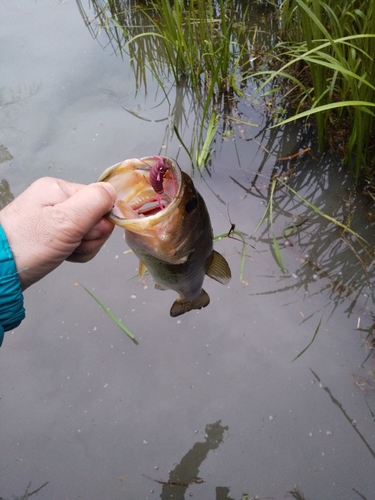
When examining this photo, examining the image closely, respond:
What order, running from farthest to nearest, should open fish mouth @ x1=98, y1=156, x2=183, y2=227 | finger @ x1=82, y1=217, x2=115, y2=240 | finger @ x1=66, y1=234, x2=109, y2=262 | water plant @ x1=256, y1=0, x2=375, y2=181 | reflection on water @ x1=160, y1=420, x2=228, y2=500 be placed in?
1. water plant @ x1=256, y1=0, x2=375, y2=181
2. reflection on water @ x1=160, y1=420, x2=228, y2=500
3. finger @ x1=66, y1=234, x2=109, y2=262
4. finger @ x1=82, y1=217, x2=115, y2=240
5. open fish mouth @ x1=98, y1=156, x2=183, y2=227

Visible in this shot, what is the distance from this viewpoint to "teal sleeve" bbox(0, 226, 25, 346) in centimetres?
161

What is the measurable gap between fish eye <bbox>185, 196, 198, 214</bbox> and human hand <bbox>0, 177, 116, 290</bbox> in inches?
11.3

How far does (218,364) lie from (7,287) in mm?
1344

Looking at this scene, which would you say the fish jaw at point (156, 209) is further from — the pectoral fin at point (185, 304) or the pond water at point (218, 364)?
the pond water at point (218, 364)

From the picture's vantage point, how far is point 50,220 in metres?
1.60

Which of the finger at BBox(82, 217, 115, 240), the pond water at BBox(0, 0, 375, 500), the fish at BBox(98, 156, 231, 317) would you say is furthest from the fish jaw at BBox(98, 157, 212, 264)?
the pond water at BBox(0, 0, 375, 500)

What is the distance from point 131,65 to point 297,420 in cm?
383

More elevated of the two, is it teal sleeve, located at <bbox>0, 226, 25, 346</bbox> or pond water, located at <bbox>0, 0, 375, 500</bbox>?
teal sleeve, located at <bbox>0, 226, 25, 346</bbox>

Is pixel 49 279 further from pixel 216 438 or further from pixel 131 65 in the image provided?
pixel 131 65

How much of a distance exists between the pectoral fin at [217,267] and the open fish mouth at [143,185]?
0.37 meters

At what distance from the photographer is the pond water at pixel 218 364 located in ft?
7.09

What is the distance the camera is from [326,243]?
291cm

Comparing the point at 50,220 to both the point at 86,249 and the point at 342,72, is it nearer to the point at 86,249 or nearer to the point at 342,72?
the point at 86,249

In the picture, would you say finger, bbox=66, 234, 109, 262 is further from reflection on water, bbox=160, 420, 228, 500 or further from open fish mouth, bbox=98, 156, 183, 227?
reflection on water, bbox=160, 420, 228, 500
